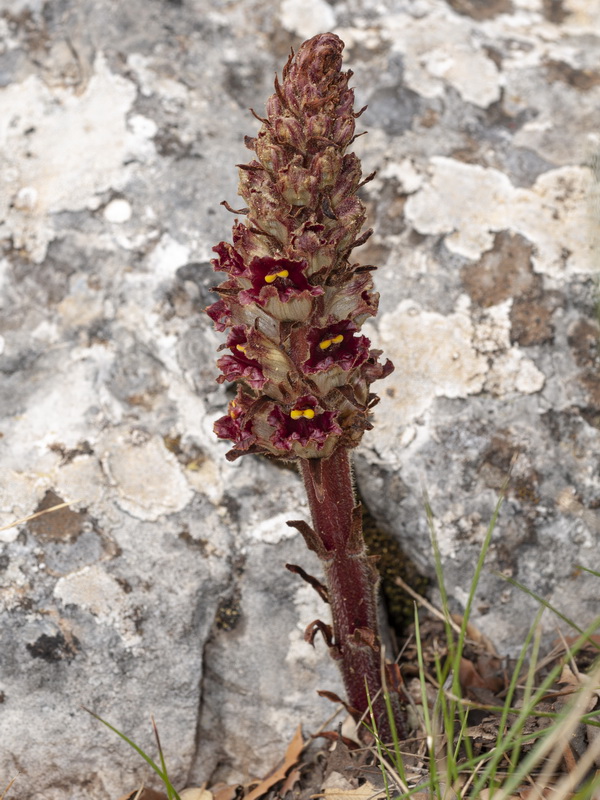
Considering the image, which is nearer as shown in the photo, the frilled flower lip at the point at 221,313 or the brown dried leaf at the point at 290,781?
the frilled flower lip at the point at 221,313

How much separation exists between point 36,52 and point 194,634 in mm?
3514

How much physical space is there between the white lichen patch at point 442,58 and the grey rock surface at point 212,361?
16mm

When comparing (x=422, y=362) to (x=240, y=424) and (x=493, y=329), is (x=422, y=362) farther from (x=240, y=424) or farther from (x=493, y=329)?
(x=240, y=424)

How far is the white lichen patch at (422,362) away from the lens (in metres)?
3.88

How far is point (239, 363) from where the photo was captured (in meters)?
2.55

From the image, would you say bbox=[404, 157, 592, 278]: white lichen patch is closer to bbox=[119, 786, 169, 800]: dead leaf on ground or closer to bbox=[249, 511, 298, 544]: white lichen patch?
bbox=[249, 511, 298, 544]: white lichen patch

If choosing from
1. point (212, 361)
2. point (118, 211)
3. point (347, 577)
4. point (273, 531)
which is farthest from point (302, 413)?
point (118, 211)

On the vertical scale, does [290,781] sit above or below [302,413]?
below

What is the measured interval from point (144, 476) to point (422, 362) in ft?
4.95

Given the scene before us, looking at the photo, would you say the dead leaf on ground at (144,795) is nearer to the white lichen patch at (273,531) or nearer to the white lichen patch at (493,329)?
the white lichen patch at (273,531)

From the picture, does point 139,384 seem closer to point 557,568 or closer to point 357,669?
point 357,669

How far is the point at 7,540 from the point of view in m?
3.41

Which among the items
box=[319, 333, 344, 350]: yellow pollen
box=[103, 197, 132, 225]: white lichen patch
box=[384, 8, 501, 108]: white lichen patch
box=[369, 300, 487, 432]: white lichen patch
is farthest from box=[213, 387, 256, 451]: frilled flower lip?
box=[384, 8, 501, 108]: white lichen patch

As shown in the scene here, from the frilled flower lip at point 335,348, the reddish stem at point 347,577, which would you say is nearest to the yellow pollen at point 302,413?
the frilled flower lip at point 335,348
